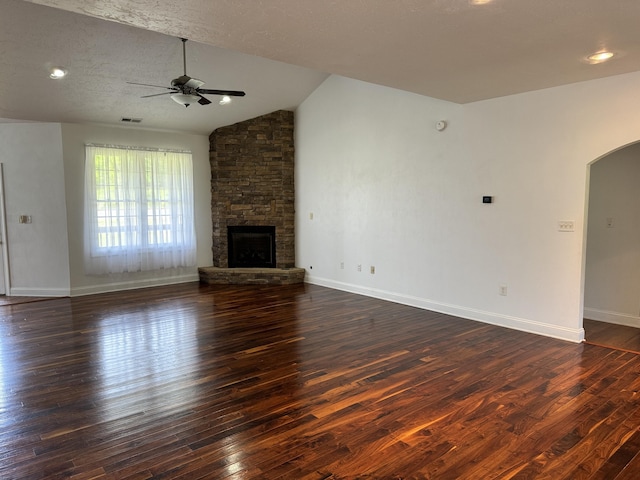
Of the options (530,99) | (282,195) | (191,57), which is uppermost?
(191,57)

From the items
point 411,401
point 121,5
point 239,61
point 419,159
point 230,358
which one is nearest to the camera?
point 121,5

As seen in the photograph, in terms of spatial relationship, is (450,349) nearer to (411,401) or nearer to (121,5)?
(411,401)

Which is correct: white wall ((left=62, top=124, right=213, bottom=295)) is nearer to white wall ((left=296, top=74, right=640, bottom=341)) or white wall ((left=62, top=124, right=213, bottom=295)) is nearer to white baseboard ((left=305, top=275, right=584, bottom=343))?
white wall ((left=296, top=74, right=640, bottom=341))

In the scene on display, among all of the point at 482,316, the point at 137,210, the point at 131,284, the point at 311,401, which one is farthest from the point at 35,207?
the point at 482,316

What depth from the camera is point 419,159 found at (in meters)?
5.50

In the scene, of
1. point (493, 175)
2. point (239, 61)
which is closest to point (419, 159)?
point (493, 175)

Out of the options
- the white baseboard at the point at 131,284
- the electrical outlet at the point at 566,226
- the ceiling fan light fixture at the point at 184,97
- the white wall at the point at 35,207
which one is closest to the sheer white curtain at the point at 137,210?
the white baseboard at the point at 131,284

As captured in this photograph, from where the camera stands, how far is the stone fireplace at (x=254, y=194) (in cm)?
746

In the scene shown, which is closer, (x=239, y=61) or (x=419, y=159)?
(x=239, y=61)

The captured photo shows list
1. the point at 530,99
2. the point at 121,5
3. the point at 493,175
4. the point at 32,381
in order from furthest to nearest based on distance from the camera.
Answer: the point at 493,175 < the point at 530,99 < the point at 32,381 < the point at 121,5

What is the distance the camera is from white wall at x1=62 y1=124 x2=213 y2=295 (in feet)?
21.2

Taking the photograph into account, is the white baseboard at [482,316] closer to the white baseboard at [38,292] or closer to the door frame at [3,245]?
the white baseboard at [38,292]

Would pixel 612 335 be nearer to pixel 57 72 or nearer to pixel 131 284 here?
pixel 57 72

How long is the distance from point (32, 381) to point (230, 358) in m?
1.54
